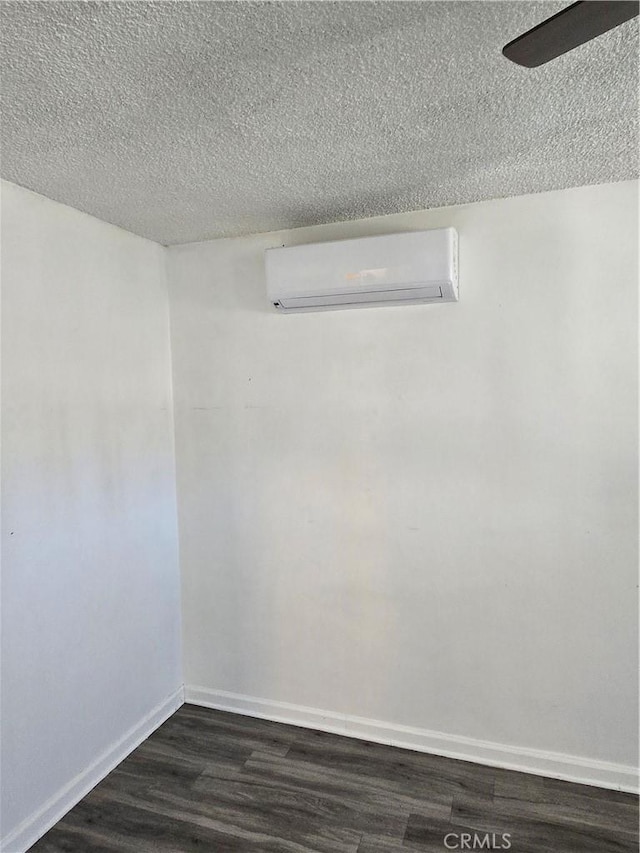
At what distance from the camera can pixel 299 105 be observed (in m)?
1.50

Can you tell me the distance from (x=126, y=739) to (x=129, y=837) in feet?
1.74

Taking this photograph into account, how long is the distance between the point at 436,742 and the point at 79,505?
1.85 meters

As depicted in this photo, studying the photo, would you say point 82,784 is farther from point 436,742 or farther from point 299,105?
point 299,105

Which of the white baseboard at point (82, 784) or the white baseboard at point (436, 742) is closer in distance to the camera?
the white baseboard at point (82, 784)

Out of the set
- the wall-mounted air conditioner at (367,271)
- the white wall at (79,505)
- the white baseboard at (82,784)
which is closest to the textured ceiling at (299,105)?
the wall-mounted air conditioner at (367,271)

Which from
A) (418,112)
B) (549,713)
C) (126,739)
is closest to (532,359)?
(418,112)

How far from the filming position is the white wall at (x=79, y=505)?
2008 mm

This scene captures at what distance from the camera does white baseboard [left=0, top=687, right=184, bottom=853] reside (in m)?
1.99

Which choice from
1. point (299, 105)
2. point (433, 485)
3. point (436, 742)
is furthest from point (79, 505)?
point (436, 742)

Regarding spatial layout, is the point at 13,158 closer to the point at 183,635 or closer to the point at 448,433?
the point at 448,433

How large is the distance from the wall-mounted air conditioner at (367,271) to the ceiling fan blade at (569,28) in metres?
1.11

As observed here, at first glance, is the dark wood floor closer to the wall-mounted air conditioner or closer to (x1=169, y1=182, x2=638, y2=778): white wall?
(x1=169, y1=182, x2=638, y2=778): white wall

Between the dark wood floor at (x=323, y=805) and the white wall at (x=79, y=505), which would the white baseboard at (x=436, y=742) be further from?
the white wall at (x=79, y=505)

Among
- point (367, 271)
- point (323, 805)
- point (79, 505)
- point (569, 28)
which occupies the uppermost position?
point (569, 28)
